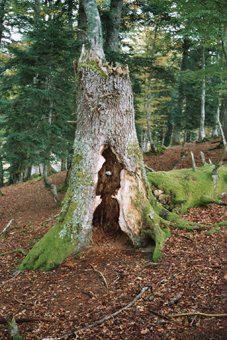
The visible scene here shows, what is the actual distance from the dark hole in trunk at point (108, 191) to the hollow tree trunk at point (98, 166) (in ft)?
0.33

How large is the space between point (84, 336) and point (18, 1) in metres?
15.6

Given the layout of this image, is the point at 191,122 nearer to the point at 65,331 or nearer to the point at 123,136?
Result: the point at 123,136

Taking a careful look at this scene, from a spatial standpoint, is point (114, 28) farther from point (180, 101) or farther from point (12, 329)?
point (12, 329)

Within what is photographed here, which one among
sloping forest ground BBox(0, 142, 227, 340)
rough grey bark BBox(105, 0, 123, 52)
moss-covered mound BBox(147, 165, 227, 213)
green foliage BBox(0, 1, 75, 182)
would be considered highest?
rough grey bark BBox(105, 0, 123, 52)

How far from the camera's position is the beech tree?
4.79 m

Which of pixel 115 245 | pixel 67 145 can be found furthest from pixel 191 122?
pixel 115 245

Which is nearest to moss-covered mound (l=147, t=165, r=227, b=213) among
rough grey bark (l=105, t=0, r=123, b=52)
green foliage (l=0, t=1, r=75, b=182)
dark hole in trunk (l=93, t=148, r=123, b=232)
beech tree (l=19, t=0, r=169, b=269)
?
beech tree (l=19, t=0, r=169, b=269)

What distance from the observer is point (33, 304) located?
11.8 ft

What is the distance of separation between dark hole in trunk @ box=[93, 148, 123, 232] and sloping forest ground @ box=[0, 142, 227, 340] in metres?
0.24

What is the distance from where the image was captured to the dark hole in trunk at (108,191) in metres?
5.21

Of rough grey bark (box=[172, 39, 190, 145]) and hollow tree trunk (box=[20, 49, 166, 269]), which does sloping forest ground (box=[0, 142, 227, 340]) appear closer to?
hollow tree trunk (box=[20, 49, 166, 269])

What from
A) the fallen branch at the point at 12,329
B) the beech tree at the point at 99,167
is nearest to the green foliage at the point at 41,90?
the beech tree at the point at 99,167

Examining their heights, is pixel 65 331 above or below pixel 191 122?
below

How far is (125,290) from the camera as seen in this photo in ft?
11.9
